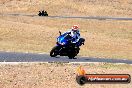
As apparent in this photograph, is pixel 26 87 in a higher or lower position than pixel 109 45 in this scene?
higher

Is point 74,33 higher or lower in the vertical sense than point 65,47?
higher

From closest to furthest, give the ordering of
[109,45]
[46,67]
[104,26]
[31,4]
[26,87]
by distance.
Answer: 1. [26,87]
2. [46,67]
3. [109,45]
4. [104,26]
5. [31,4]

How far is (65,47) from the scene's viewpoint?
25.6 metres

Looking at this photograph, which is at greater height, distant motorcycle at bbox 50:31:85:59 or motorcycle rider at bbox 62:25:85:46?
motorcycle rider at bbox 62:25:85:46

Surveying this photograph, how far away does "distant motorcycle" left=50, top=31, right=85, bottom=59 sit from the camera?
2536 centimetres

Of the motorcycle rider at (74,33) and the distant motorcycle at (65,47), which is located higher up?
the motorcycle rider at (74,33)

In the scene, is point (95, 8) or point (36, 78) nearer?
point (36, 78)

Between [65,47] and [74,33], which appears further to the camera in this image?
[65,47]

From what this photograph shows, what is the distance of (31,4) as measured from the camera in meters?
83.2

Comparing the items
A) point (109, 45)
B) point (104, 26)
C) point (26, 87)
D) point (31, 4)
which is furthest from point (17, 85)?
point (31, 4)

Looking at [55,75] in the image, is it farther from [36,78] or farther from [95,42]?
[95,42]

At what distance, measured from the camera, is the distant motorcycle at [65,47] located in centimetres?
2536

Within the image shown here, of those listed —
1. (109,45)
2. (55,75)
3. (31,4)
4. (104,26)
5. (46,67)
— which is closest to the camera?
(55,75)

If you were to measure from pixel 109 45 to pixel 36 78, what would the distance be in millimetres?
22654
